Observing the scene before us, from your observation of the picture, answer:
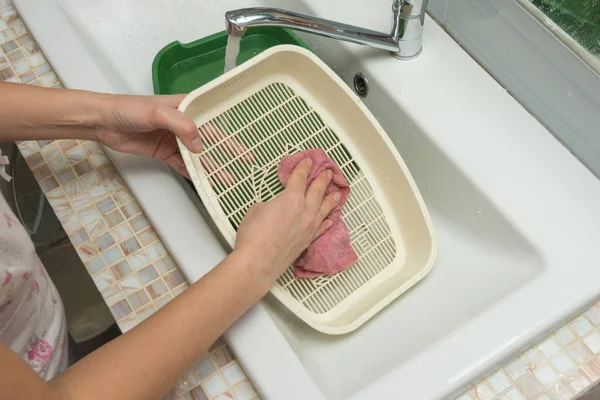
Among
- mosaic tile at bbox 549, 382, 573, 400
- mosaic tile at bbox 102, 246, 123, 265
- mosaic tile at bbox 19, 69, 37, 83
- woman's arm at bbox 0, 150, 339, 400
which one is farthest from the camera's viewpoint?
mosaic tile at bbox 19, 69, 37, 83

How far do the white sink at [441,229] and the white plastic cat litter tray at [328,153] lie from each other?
36mm

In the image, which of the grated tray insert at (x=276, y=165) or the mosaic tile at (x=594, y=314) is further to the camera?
the grated tray insert at (x=276, y=165)

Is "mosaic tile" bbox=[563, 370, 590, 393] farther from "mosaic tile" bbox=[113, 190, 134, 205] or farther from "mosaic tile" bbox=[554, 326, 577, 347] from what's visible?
"mosaic tile" bbox=[113, 190, 134, 205]

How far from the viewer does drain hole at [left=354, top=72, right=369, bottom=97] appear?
91cm

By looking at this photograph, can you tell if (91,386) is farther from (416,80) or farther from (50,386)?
(416,80)

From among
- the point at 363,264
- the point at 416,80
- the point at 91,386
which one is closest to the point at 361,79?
the point at 416,80

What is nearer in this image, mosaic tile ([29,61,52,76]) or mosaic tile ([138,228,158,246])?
mosaic tile ([138,228,158,246])

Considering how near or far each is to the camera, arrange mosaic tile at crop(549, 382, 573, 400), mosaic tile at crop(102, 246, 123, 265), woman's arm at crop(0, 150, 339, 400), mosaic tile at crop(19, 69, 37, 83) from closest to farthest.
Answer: woman's arm at crop(0, 150, 339, 400), mosaic tile at crop(549, 382, 573, 400), mosaic tile at crop(102, 246, 123, 265), mosaic tile at crop(19, 69, 37, 83)

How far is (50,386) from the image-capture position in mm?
517

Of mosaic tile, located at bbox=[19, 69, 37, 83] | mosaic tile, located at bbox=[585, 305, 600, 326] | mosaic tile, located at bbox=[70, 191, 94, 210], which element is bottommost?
mosaic tile, located at bbox=[585, 305, 600, 326]

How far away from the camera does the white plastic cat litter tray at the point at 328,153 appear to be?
31.2 inches

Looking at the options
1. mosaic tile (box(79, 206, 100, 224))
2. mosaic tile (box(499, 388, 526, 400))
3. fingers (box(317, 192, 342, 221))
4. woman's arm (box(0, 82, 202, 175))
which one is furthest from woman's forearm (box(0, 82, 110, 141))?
mosaic tile (box(499, 388, 526, 400))

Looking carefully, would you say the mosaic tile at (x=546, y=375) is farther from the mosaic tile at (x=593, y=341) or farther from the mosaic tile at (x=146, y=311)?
the mosaic tile at (x=146, y=311)

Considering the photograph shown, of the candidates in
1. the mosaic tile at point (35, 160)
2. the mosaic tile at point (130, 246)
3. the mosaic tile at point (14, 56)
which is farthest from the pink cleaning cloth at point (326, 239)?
the mosaic tile at point (14, 56)
